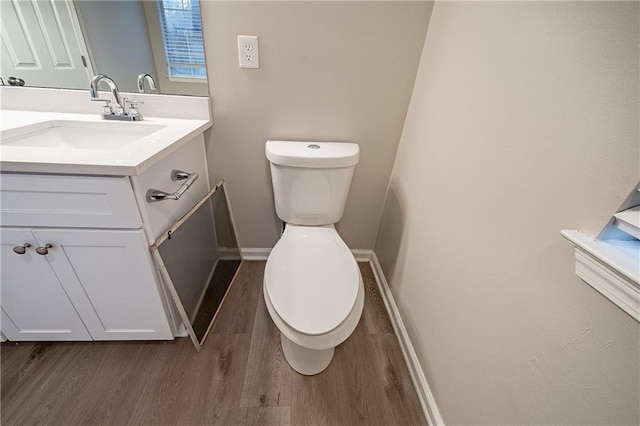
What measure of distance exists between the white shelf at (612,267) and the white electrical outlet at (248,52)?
44.7 inches

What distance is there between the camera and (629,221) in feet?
1.22

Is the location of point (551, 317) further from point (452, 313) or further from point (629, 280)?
point (452, 313)

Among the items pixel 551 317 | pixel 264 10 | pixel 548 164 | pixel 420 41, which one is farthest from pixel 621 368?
pixel 264 10

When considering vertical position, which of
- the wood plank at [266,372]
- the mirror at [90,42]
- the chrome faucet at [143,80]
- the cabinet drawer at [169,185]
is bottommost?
the wood plank at [266,372]

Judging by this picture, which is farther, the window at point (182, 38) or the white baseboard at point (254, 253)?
the white baseboard at point (254, 253)

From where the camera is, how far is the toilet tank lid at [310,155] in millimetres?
1018

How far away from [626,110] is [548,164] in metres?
0.13

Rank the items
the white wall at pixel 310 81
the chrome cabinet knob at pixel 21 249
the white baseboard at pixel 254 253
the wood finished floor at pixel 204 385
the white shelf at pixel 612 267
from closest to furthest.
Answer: the white shelf at pixel 612 267
the chrome cabinet knob at pixel 21 249
the wood finished floor at pixel 204 385
the white wall at pixel 310 81
the white baseboard at pixel 254 253

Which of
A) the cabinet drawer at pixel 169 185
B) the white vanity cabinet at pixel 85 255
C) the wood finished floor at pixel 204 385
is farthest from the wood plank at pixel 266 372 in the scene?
the cabinet drawer at pixel 169 185

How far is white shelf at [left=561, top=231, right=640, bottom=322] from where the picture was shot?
353 mm

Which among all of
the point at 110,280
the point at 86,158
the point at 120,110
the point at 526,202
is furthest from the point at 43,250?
the point at 526,202

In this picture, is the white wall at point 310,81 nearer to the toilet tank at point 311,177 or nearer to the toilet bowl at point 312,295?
the toilet tank at point 311,177

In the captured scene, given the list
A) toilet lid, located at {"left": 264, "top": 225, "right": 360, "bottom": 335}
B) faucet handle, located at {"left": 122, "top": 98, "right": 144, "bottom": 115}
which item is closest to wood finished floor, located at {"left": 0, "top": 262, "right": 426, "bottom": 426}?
toilet lid, located at {"left": 264, "top": 225, "right": 360, "bottom": 335}

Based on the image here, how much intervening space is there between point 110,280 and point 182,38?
101 cm
